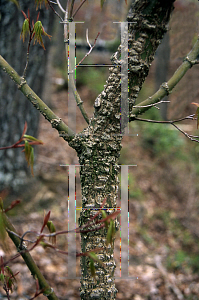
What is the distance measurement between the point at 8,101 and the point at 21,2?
98 centimetres

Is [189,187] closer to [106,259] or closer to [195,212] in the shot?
[195,212]

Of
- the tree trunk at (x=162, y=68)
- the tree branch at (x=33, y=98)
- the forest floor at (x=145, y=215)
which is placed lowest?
the forest floor at (x=145, y=215)

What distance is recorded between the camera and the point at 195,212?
4.30 meters

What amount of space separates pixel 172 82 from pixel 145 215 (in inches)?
131

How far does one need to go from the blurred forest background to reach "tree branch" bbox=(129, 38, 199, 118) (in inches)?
12.5

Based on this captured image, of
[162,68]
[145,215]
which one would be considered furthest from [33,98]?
[162,68]

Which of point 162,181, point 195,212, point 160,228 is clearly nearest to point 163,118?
point 162,181

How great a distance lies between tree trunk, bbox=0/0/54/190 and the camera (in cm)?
256

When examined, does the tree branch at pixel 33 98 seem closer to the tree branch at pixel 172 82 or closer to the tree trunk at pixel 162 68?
the tree branch at pixel 172 82

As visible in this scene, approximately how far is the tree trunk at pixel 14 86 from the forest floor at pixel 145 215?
1.13ft

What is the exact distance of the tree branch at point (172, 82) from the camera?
1.14 m
